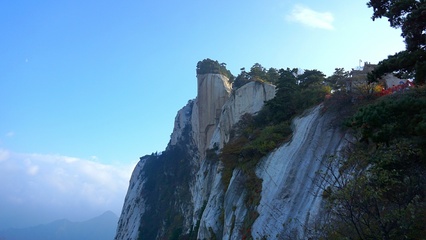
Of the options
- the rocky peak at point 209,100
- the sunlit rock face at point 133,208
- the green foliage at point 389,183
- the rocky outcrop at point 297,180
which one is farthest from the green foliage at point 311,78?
the sunlit rock face at point 133,208

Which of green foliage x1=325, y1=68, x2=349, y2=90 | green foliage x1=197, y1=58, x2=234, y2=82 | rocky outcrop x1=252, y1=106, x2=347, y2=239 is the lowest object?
rocky outcrop x1=252, y1=106, x2=347, y2=239

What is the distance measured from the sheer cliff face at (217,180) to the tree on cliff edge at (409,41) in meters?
6.77

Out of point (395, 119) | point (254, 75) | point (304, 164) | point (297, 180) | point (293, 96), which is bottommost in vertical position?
point (297, 180)

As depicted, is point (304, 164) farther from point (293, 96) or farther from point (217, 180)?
point (217, 180)

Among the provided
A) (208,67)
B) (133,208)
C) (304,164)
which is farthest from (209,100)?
(133,208)

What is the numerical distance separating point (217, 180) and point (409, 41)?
67.4ft

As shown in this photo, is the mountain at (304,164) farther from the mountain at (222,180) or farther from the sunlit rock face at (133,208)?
the sunlit rock face at (133,208)

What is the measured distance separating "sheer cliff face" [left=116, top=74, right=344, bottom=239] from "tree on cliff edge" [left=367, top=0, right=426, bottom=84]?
677 cm

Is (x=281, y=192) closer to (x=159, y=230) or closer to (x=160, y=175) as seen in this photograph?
(x=159, y=230)

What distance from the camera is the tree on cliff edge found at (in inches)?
363

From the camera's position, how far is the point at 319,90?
78.7ft

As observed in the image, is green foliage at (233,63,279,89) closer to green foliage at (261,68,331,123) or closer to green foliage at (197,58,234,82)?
green foliage at (197,58,234,82)

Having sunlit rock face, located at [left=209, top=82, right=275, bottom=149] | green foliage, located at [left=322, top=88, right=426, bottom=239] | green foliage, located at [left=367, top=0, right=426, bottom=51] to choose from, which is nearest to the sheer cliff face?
sunlit rock face, located at [left=209, top=82, right=275, bottom=149]

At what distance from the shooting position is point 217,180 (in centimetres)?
2862
